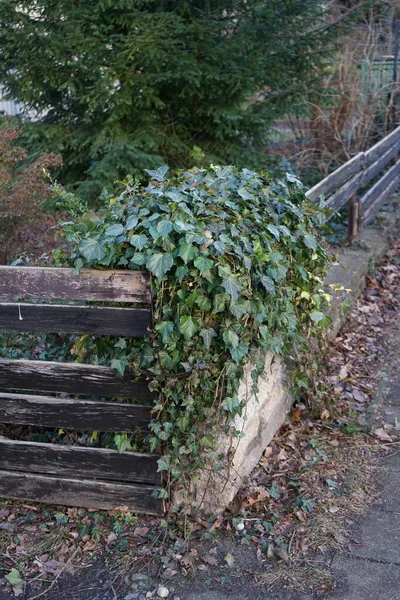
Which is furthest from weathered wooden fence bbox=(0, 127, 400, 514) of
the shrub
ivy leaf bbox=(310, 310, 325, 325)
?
the shrub

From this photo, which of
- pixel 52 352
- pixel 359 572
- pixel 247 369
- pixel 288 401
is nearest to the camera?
pixel 359 572

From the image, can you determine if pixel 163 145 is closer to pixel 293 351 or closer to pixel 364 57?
pixel 364 57

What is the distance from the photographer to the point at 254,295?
3213 millimetres

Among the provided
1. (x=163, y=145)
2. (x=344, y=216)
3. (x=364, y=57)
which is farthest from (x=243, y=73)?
(x=364, y=57)

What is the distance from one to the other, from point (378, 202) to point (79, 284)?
584cm

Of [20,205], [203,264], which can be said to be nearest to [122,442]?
[203,264]

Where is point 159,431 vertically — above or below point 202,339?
below

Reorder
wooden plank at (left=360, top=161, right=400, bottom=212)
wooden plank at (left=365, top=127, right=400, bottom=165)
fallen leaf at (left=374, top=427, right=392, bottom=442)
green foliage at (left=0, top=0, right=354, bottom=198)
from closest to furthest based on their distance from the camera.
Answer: fallen leaf at (left=374, top=427, right=392, bottom=442) → green foliage at (left=0, top=0, right=354, bottom=198) → wooden plank at (left=360, top=161, right=400, bottom=212) → wooden plank at (left=365, top=127, right=400, bottom=165)

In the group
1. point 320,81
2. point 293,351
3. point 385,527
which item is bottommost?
point 385,527

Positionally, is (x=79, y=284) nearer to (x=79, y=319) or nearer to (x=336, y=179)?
(x=79, y=319)

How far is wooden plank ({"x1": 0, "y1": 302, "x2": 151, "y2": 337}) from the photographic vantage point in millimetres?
3027

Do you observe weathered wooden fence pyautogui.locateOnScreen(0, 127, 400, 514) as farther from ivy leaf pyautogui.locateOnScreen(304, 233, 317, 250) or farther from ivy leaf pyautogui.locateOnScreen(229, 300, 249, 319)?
ivy leaf pyautogui.locateOnScreen(304, 233, 317, 250)

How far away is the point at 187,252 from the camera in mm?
2898

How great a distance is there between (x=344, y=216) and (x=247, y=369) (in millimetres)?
5210
